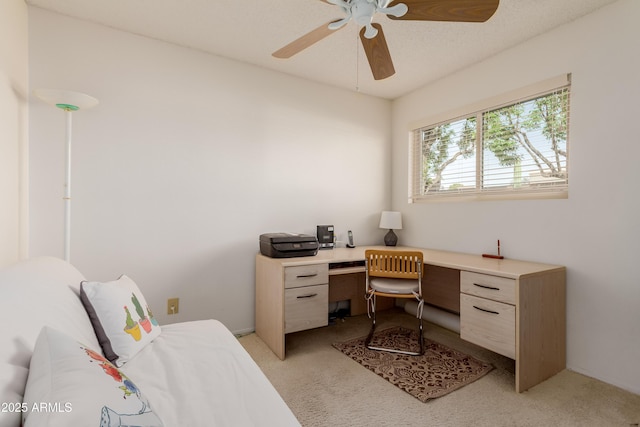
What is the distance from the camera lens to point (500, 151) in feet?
8.47

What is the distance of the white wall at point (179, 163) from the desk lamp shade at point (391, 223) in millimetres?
413

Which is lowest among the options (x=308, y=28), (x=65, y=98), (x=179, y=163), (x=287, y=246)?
(x=287, y=246)

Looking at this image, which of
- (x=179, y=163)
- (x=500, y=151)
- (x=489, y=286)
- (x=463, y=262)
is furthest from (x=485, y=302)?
(x=179, y=163)

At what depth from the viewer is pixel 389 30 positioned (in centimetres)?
218

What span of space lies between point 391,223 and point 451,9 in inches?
85.1

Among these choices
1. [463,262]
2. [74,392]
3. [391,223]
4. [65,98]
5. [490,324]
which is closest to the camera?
[74,392]

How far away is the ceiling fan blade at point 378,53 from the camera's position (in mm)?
1648

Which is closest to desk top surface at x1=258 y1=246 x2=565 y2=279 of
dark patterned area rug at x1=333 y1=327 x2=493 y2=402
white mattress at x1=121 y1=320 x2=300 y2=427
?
dark patterned area rug at x1=333 y1=327 x2=493 y2=402

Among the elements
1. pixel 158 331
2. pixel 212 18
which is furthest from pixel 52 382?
pixel 212 18

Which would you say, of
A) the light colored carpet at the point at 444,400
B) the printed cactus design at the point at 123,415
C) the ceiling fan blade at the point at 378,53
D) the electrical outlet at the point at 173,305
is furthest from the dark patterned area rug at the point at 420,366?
the ceiling fan blade at the point at 378,53

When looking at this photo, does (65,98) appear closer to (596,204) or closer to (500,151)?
(500,151)

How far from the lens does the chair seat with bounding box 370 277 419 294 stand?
2340 millimetres

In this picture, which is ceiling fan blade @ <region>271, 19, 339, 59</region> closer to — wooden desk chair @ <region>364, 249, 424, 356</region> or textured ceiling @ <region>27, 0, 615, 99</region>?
textured ceiling @ <region>27, 0, 615, 99</region>

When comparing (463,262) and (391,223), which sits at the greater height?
(391,223)
